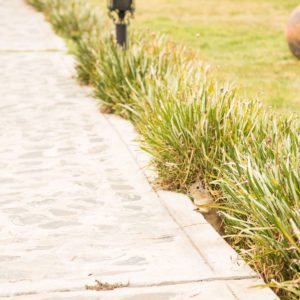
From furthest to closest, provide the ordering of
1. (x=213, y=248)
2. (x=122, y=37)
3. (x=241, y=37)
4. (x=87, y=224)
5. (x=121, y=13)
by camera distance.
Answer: (x=241, y=37)
(x=122, y=37)
(x=121, y=13)
(x=87, y=224)
(x=213, y=248)

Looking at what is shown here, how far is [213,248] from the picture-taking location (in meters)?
5.14

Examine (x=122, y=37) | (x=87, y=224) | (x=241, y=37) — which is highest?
(x=122, y=37)

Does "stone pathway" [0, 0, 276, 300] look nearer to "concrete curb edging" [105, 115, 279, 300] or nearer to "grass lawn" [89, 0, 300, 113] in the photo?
"concrete curb edging" [105, 115, 279, 300]

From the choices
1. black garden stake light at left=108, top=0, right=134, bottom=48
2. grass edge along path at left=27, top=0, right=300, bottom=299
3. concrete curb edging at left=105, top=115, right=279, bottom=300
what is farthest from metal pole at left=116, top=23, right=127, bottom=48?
concrete curb edging at left=105, top=115, right=279, bottom=300

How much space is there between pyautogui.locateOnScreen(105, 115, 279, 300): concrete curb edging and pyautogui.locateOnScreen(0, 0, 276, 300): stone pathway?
0.04ft

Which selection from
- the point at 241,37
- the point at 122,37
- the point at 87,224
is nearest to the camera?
the point at 87,224

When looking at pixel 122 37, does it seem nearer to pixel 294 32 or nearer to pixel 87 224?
pixel 294 32

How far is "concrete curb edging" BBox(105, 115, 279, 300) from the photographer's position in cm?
448

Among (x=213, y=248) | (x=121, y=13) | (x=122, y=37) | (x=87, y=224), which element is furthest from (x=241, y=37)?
(x=213, y=248)

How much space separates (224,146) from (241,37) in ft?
34.4

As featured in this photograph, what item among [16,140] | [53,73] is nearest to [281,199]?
[16,140]

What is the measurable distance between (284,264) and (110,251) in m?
1.24

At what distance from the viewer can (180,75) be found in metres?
8.05

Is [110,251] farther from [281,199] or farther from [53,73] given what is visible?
[53,73]
